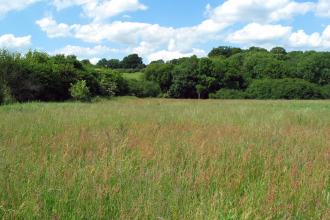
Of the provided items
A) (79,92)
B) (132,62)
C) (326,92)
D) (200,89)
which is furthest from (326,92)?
(132,62)

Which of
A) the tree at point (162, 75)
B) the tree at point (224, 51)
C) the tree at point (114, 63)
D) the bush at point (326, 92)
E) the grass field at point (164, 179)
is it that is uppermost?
the tree at point (224, 51)

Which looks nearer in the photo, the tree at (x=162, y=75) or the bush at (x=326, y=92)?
the bush at (x=326, y=92)

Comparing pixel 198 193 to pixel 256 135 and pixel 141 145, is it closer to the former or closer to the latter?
pixel 141 145

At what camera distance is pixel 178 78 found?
75125 millimetres

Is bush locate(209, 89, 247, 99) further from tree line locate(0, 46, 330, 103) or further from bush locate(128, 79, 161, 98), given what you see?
bush locate(128, 79, 161, 98)

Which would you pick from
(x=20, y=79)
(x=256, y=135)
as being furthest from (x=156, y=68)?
(x=256, y=135)

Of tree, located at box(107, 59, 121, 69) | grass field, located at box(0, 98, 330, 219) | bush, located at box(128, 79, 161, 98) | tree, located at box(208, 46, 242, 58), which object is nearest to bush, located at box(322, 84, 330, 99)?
bush, located at box(128, 79, 161, 98)

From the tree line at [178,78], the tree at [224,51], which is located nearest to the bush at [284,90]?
the tree line at [178,78]

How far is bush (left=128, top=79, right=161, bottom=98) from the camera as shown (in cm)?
6419

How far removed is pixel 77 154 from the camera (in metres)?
6.03

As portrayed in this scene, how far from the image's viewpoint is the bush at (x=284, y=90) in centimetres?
7025

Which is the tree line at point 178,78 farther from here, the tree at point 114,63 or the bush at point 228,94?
the tree at point 114,63

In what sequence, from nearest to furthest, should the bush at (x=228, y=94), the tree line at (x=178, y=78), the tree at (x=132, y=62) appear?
1. the tree line at (x=178, y=78)
2. the bush at (x=228, y=94)
3. the tree at (x=132, y=62)

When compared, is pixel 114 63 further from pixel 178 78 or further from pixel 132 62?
pixel 178 78
